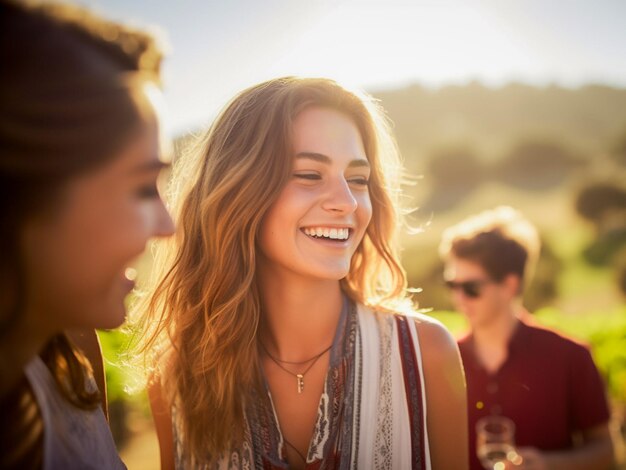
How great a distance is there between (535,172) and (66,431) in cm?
6454

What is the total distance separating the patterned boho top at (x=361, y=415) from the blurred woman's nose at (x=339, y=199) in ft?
2.34

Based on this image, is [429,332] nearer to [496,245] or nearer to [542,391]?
[542,391]

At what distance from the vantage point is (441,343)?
2992mm

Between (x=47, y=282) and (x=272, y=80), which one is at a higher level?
(x=272, y=80)

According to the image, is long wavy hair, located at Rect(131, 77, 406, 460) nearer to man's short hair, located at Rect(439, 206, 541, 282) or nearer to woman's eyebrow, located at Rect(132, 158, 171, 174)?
woman's eyebrow, located at Rect(132, 158, 171, 174)

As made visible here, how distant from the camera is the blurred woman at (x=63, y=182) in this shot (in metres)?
1.36

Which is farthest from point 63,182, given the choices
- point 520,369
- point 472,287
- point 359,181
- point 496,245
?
point 496,245

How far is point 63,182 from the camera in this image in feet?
4.70

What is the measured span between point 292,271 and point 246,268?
265 mm

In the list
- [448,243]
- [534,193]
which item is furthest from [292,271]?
[534,193]

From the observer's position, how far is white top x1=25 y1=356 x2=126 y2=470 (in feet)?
5.73

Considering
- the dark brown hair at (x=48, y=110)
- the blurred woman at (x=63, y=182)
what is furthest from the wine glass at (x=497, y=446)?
the dark brown hair at (x=48, y=110)

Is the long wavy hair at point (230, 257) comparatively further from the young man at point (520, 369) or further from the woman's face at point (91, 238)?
the young man at point (520, 369)

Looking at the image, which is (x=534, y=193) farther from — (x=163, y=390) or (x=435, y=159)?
(x=163, y=390)
